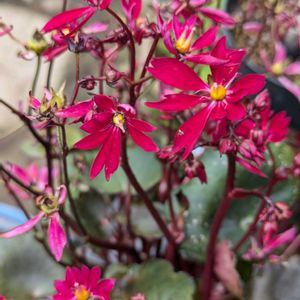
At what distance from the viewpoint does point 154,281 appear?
0.52 m

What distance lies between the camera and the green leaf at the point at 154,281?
1.65ft

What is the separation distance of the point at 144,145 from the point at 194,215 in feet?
0.83

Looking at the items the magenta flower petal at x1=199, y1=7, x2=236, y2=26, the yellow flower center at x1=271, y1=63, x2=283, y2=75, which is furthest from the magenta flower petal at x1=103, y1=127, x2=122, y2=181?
the yellow flower center at x1=271, y1=63, x2=283, y2=75

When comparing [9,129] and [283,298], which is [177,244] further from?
[9,129]

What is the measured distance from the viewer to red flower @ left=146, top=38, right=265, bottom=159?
0.33m

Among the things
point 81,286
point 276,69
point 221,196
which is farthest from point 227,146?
point 276,69

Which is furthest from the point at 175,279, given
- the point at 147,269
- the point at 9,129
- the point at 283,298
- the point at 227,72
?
the point at 9,129

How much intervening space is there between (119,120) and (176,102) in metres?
0.04

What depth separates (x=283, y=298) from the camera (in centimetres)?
58

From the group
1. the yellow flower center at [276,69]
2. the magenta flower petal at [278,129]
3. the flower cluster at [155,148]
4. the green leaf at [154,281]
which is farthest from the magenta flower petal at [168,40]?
the yellow flower center at [276,69]

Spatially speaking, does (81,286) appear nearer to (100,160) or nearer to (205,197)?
(100,160)

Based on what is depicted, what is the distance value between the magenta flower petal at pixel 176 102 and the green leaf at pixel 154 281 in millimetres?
219

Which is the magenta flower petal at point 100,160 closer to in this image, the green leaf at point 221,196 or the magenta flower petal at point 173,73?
the magenta flower petal at point 173,73

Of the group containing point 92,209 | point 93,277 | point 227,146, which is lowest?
point 92,209
